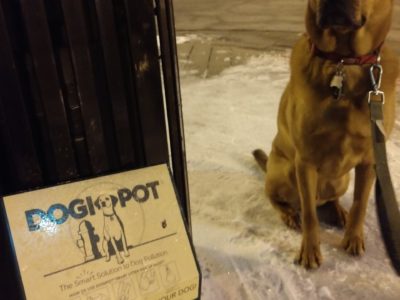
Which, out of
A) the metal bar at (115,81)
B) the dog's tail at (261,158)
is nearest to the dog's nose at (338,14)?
the metal bar at (115,81)

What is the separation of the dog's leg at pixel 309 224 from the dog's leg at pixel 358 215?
0.13 m

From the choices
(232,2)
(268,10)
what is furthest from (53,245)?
(232,2)

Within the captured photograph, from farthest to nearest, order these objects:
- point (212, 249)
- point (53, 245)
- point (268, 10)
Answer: point (268, 10), point (212, 249), point (53, 245)

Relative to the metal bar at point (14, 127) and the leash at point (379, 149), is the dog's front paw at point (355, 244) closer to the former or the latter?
the leash at point (379, 149)

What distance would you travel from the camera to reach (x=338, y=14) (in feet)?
4.26

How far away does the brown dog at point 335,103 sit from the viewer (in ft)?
4.42

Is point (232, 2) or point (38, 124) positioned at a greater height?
point (38, 124)

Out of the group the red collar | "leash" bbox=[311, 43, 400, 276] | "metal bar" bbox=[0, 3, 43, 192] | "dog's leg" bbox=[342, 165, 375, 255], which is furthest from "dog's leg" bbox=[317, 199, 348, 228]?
"metal bar" bbox=[0, 3, 43, 192]

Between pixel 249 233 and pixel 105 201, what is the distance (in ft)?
2.64

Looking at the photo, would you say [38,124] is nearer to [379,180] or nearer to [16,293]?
[16,293]

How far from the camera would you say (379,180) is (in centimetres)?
120

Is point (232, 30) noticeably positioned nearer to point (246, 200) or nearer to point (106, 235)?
point (246, 200)

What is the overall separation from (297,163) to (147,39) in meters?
0.69

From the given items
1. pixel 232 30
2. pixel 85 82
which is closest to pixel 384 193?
pixel 85 82
